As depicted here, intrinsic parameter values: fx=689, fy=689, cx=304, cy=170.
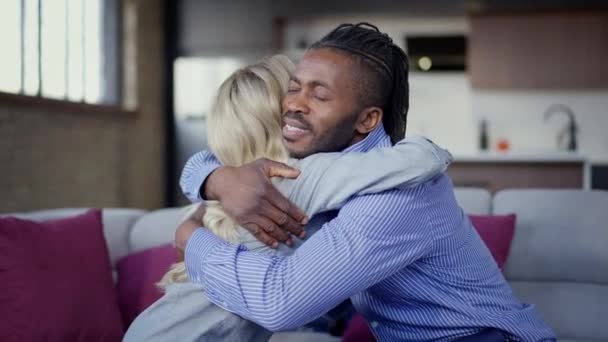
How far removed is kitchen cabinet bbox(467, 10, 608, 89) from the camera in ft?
17.5

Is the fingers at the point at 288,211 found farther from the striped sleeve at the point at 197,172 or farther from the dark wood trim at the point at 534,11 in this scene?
the dark wood trim at the point at 534,11

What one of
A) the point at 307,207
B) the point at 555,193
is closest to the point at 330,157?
the point at 307,207

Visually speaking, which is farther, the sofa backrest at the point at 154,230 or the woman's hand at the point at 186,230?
the sofa backrest at the point at 154,230

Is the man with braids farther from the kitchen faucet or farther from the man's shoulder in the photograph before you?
the kitchen faucet

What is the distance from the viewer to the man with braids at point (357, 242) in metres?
1.14

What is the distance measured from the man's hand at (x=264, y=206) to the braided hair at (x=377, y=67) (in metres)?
0.23

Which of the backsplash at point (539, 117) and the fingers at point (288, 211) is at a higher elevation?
the backsplash at point (539, 117)

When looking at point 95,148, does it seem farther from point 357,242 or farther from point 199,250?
point 357,242

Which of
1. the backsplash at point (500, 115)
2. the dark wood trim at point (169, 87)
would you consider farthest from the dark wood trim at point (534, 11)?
the dark wood trim at point (169, 87)

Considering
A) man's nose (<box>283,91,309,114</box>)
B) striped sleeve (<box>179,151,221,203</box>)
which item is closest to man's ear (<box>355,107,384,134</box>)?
man's nose (<box>283,91,309,114</box>)

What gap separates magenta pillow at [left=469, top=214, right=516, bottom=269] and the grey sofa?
8cm

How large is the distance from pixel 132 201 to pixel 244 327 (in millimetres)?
4362

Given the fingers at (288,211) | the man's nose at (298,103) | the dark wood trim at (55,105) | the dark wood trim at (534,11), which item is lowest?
the fingers at (288,211)

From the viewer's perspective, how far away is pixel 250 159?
4.85 ft
